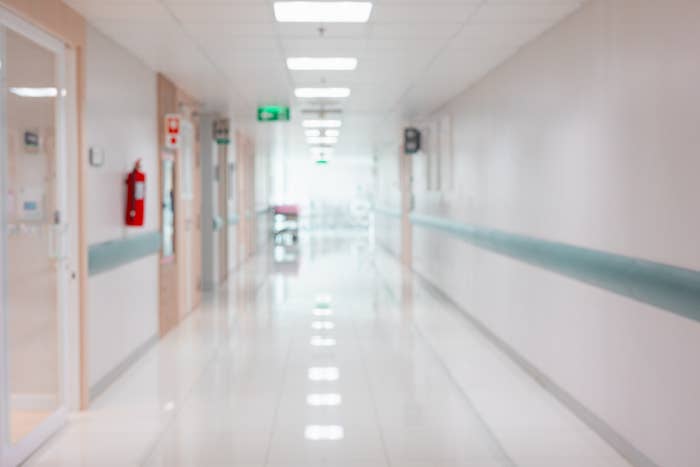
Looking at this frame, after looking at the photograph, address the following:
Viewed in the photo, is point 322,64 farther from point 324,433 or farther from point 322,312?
point 324,433

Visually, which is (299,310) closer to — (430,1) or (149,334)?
(149,334)

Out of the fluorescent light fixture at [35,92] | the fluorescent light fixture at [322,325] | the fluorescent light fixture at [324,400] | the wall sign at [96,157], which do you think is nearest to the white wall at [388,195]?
the fluorescent light fixture at [322,325]

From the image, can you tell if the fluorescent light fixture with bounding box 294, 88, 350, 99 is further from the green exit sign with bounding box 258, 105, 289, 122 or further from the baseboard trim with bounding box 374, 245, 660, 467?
the baseboard trim with bounding box 374, 245, 660, 467

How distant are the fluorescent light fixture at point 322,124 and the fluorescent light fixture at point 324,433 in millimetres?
8577

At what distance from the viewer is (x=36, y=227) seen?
4594 mm

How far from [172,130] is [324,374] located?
320 centimetres

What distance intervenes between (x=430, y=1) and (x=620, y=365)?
2580 mm

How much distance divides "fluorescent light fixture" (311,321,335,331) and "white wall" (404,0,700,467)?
184cm

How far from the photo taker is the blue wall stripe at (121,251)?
528 cm

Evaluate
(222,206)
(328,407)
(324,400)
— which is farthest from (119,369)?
(222,206)

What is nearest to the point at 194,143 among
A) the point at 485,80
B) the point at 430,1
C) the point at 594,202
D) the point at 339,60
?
the point at 339,60

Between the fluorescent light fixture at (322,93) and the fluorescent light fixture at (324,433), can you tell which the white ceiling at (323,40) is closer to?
the fluorescent light fixture at (322,93)

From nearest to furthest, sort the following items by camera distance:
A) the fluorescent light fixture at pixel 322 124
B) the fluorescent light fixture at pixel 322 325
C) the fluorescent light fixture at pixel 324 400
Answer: the fluorescent light fixture at pixel 324 400 → the fluorescent light fixture at pixel 322 325 → the fluorescent light fixture at pixel 322 124

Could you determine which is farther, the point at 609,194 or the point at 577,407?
the point at 577,407
